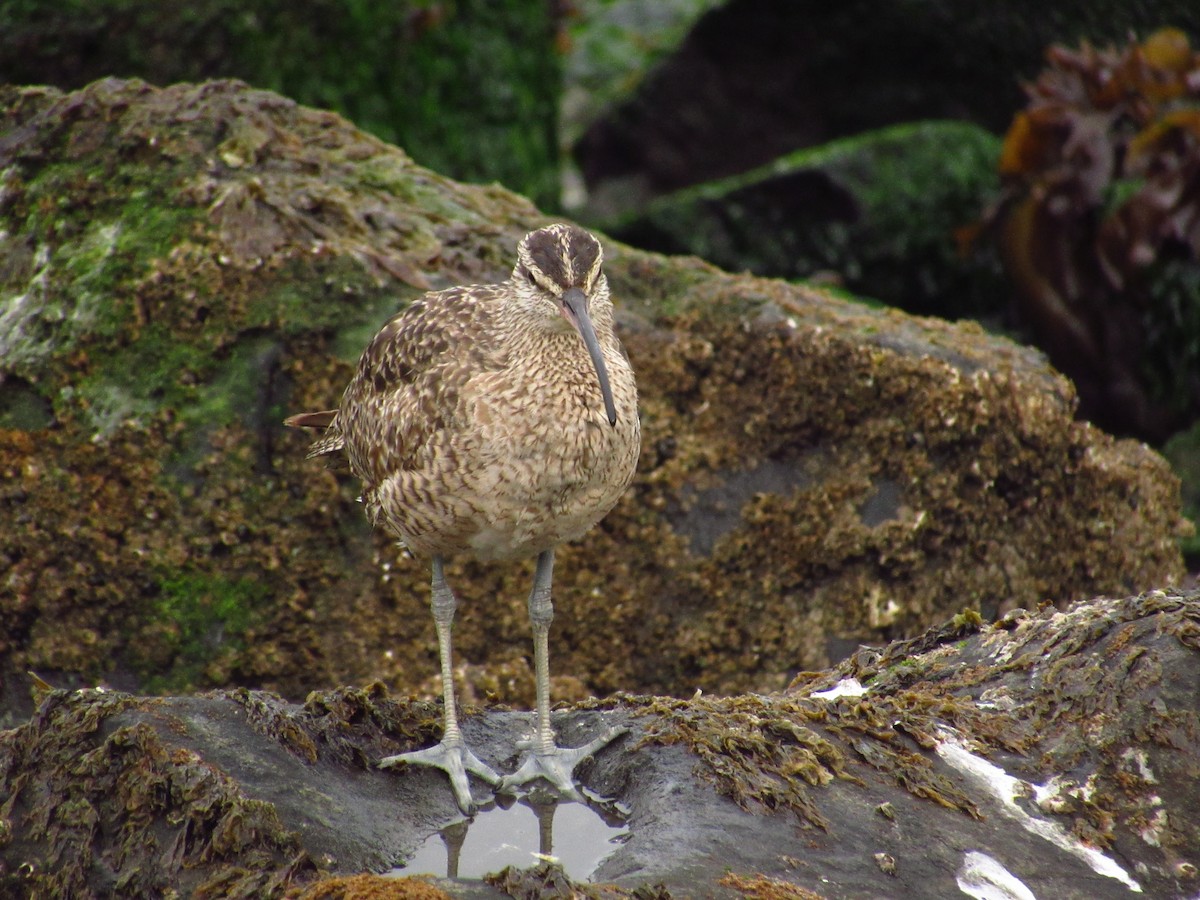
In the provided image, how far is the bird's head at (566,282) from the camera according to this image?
462 cm

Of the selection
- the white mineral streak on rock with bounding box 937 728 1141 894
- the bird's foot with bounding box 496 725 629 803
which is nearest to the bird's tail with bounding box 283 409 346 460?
the bird's foot with bounding box 496 725 629 803

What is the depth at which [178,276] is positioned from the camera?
6.09 metres

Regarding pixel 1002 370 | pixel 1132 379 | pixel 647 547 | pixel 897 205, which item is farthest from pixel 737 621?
pixel 897 205

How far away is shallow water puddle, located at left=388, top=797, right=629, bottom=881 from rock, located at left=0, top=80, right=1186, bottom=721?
71.6 inches

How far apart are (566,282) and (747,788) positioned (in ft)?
5.77

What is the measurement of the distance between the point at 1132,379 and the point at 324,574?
5.74m

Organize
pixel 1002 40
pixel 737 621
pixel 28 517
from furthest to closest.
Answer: pixel 1002 40, pixel 737 621, pixel 28 517

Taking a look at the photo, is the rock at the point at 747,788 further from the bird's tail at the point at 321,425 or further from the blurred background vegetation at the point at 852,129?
the blurred background vegetation at the point at 852,129

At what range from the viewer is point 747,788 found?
12.8 feet

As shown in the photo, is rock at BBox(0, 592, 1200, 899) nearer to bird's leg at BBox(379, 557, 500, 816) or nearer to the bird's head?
bird's leg at BBox(379, 557, 500, 816)

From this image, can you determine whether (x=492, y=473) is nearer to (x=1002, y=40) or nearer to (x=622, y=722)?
(x=622, y=722)

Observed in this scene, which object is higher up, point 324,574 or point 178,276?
point 178,276

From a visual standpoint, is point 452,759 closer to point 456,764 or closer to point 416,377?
point 456,764

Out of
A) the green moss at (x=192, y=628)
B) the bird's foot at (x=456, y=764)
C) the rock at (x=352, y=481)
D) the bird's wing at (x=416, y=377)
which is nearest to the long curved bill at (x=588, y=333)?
the bird's wing at (x=416, y=377)
